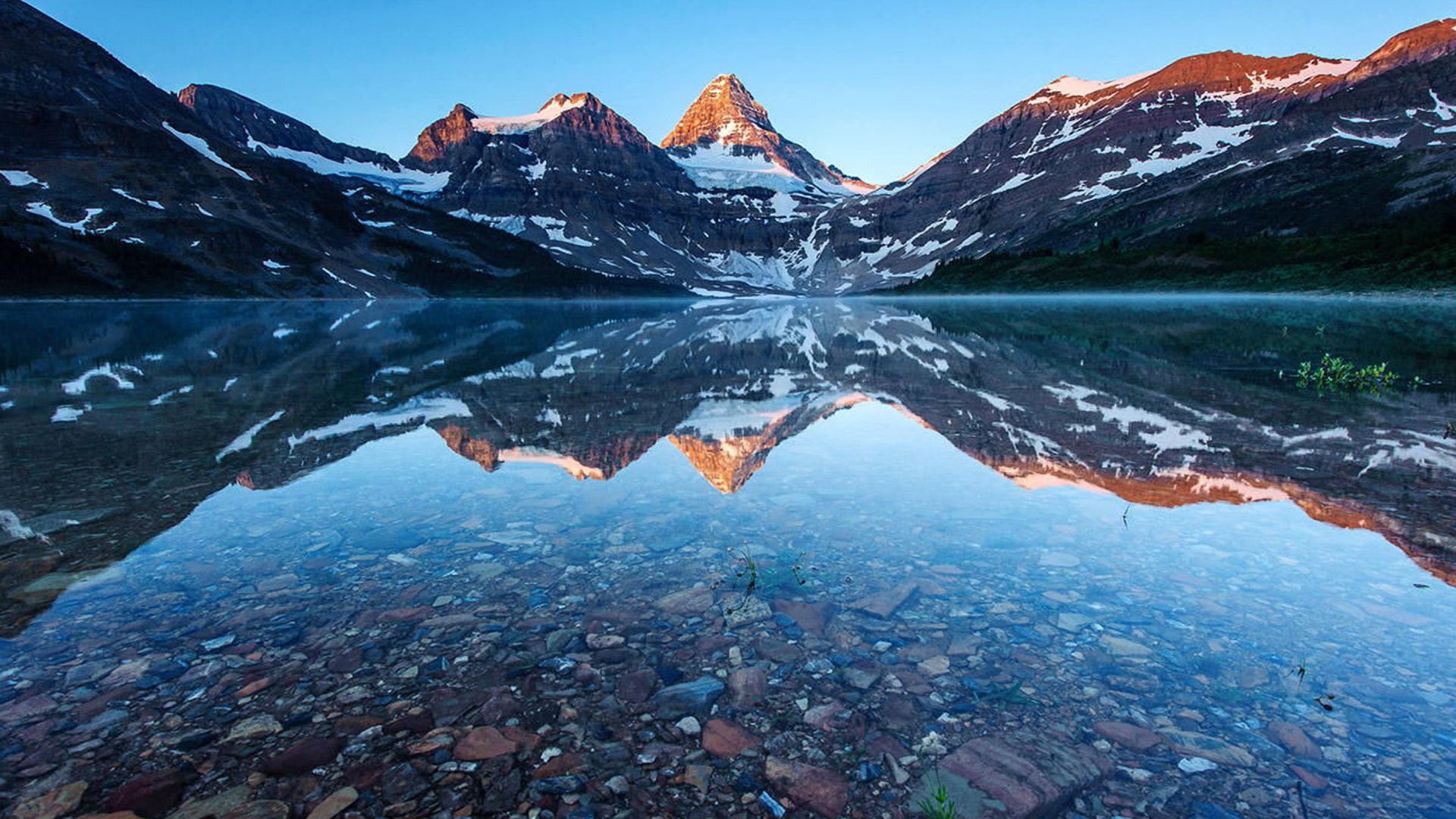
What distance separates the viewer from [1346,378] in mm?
18688

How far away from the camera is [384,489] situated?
10.4 metres

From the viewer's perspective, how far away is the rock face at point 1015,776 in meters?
4.03

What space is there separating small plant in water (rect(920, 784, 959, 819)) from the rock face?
0.03 metres

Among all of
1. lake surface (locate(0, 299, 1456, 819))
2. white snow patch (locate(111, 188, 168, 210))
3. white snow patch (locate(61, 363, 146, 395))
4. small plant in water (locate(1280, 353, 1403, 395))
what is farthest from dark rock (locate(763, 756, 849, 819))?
white snow patch (locate(111, 188, 168, 210))

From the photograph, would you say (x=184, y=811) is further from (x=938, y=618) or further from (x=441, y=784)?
(x=938, y=618)

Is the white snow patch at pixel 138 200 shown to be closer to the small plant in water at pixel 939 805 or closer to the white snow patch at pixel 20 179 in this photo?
the white snow patch at pixel 20 179

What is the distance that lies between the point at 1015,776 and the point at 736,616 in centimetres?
274

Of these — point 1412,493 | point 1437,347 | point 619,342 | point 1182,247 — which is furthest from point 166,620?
point 1182,247

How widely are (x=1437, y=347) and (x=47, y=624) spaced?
39407mm

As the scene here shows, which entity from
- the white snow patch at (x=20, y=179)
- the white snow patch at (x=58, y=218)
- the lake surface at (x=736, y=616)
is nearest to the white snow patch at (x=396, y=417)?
the lake surface at (x=736, y=616)

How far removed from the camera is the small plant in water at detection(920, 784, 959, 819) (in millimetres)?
3938

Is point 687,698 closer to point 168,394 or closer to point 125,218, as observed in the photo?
point 168,394

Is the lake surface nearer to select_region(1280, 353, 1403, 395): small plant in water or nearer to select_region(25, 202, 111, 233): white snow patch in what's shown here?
select_region(1280, 353, 1403, 395): small plant in water

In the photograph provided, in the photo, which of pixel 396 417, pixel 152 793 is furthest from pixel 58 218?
pixel 152 793
